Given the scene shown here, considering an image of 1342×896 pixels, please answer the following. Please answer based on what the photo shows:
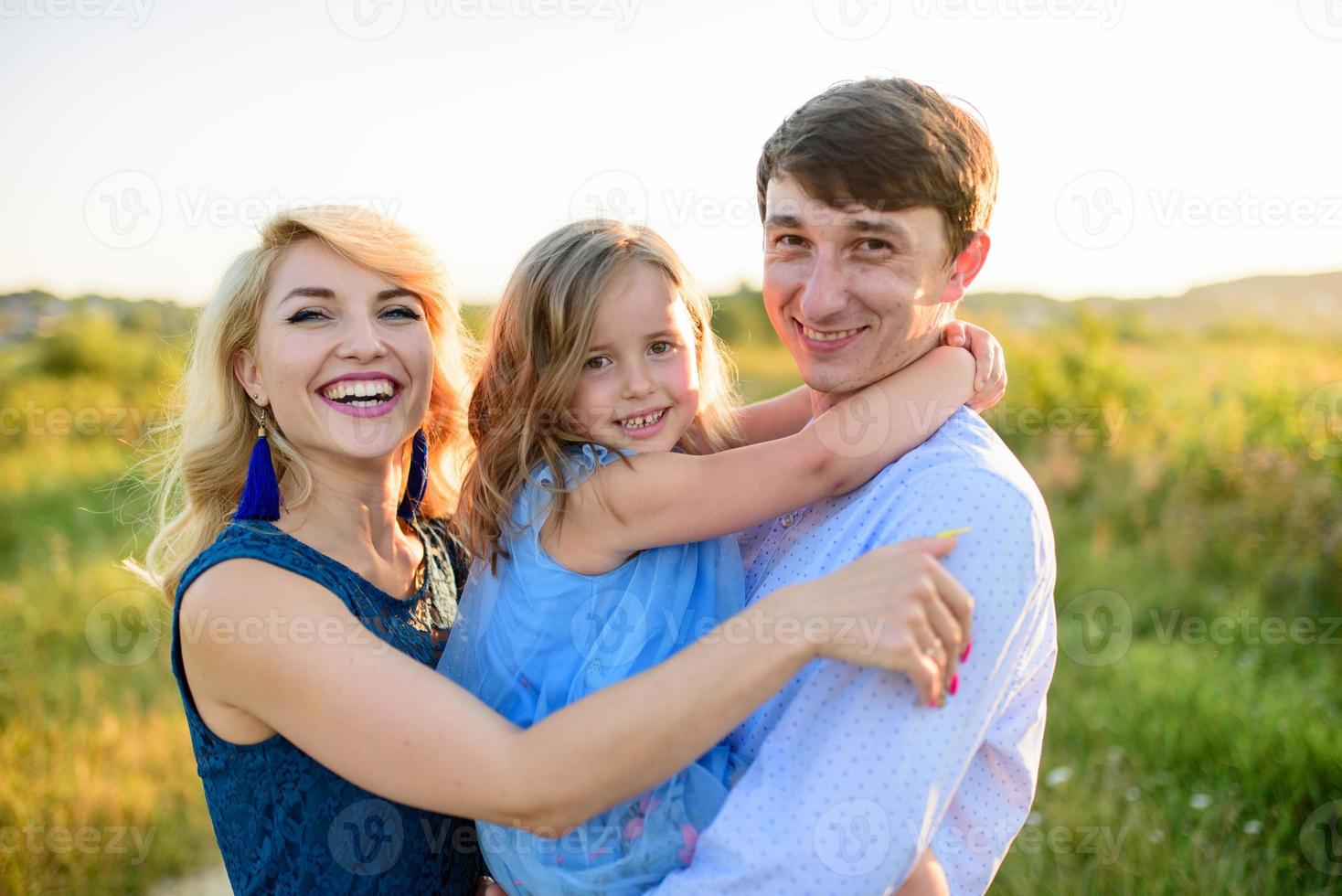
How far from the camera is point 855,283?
7.43 feet

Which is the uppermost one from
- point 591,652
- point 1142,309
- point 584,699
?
point 584,699

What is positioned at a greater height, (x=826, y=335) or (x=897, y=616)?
(x=826, y=335)

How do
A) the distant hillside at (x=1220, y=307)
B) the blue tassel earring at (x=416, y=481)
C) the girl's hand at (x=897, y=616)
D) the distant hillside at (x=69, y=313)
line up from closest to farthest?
1. the girl's hand at (x=897, y=616)
2. the blue tassel earring at (x=416, y=481)
3. the distant hillside at (x=1220, y=307)
4. the distant hillside at (x=69, y=313)

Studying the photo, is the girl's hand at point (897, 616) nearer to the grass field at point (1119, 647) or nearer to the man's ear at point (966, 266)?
the man's ear at point (966, 266)

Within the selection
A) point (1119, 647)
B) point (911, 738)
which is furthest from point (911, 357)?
point (1119, 647)

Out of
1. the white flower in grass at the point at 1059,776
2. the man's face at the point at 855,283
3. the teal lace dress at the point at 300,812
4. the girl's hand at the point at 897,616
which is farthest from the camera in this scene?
the white flower in grass at the point at 1059,776

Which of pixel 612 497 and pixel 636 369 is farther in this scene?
pixel 636 369

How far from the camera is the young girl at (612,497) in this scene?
2.04 metres

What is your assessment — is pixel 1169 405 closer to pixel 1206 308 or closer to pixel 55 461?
pixel 1206 308

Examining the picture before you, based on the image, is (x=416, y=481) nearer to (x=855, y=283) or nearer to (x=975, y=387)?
(x=855, y=283)

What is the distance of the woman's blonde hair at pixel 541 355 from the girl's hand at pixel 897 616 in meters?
0.70

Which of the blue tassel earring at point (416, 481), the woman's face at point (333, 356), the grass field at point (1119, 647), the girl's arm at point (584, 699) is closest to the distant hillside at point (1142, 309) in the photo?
the grass field at point (1119, 647)

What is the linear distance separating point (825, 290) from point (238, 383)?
1.49 m

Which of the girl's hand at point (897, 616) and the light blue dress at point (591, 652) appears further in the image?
the light blue dress at point (591, 652)
